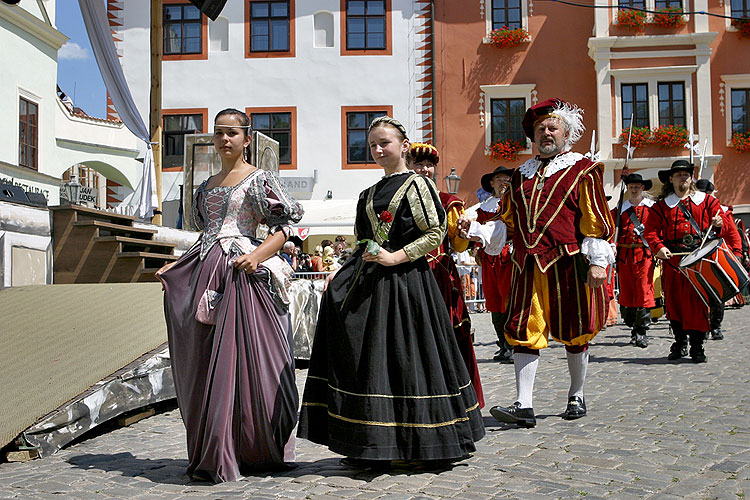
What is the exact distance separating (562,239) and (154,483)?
2788 mm

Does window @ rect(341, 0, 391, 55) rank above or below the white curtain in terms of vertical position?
above

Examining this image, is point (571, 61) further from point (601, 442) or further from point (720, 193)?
point (601, 442)

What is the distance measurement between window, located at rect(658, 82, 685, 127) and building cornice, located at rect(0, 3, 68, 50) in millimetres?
16293

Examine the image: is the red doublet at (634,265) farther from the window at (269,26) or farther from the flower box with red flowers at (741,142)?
the window at (269,26)

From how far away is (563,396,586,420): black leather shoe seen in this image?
5.57m

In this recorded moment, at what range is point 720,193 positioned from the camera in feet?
83.0

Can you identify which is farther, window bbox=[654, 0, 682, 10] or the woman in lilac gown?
window bbox=[654, 0, 682, 10]

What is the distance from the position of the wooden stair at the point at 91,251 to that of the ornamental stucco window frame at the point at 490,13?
59.1 ft

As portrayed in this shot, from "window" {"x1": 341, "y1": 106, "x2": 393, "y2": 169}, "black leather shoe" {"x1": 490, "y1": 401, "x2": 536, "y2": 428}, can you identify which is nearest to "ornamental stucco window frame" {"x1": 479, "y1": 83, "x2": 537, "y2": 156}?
"window" {"x1": 341, "y1": 106, "x2": 393, "y2": 169}

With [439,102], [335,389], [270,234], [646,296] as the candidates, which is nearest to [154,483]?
[335,389]

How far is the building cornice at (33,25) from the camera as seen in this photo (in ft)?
57.8

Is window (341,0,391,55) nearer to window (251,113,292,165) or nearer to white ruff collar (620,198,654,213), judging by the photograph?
window (251,113,292,165)

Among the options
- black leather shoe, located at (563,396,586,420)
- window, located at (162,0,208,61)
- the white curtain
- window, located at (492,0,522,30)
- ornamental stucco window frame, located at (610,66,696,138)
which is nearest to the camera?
black leather shoe, located at (563,396,586,420)

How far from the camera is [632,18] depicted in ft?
80.8
